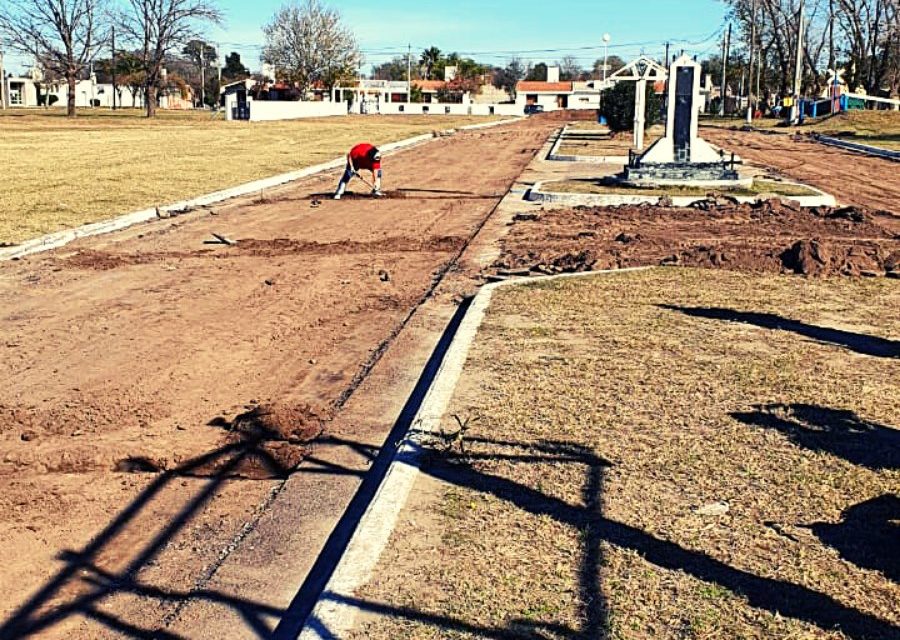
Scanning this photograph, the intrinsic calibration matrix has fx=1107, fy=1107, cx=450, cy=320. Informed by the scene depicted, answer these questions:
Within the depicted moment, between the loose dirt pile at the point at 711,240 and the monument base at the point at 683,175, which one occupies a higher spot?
the monument base at the point at 683,175

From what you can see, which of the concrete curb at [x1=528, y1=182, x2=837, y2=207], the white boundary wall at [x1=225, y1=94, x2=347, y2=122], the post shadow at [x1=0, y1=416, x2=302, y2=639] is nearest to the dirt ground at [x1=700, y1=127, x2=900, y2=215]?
the concrete curb at [x1=528, y1=182, x2=837, y2=207]

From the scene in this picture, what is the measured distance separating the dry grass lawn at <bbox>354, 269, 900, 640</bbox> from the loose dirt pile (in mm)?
3091

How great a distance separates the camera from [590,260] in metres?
12.5

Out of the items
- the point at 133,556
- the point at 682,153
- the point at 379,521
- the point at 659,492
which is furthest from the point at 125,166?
the point at 659,492

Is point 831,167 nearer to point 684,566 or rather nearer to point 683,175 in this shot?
point 683,175

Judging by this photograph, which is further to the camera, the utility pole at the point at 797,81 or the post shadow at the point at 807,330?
the utility pole at the point at 797,81

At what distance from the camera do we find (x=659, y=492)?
5.39 m

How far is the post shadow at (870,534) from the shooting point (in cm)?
463

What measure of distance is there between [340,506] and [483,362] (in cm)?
254

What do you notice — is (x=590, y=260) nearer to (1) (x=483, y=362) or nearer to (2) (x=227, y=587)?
(1) (x=483, y=362)

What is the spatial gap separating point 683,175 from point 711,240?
27.0ft

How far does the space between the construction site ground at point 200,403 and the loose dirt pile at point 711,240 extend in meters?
0.18

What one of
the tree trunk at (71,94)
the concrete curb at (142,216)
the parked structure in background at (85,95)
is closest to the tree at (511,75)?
the parked structure in background at (85,95)

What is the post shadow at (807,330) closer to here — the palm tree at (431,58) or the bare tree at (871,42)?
the bare tree at (871,42)
